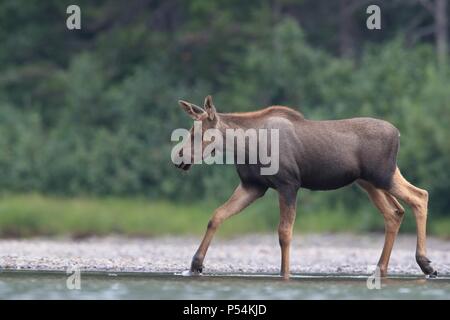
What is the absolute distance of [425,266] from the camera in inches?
662

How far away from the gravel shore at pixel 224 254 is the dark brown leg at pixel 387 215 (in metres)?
0.82

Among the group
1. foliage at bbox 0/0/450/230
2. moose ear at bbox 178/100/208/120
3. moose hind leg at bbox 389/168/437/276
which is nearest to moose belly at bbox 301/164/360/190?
moose hind leg at bbox 389/168/437/276

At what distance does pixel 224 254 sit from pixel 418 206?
6101mm

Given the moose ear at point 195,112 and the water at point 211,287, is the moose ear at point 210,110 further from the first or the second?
the water at point 211,287

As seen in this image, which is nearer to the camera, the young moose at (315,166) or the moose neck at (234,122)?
the young moose at (315,166)

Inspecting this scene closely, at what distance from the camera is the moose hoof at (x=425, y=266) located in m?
16.8

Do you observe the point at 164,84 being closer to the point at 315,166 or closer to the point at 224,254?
the point at 224,254

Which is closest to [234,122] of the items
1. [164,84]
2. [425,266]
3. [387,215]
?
[387,215]

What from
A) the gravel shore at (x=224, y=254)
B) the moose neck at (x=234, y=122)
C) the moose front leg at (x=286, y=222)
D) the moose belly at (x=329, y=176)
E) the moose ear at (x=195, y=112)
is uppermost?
the moose ear at (x=195, y=112)

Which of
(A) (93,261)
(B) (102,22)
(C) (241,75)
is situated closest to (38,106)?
(B) (102,22)

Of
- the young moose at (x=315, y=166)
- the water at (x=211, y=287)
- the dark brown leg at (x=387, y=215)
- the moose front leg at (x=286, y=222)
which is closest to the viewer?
the water at (x=211, y=287)

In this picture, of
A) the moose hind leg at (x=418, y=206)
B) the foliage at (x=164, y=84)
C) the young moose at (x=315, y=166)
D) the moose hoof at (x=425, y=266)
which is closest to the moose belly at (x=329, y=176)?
the young moose at (x=315, y=166)

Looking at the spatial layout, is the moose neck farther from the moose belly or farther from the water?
the water
